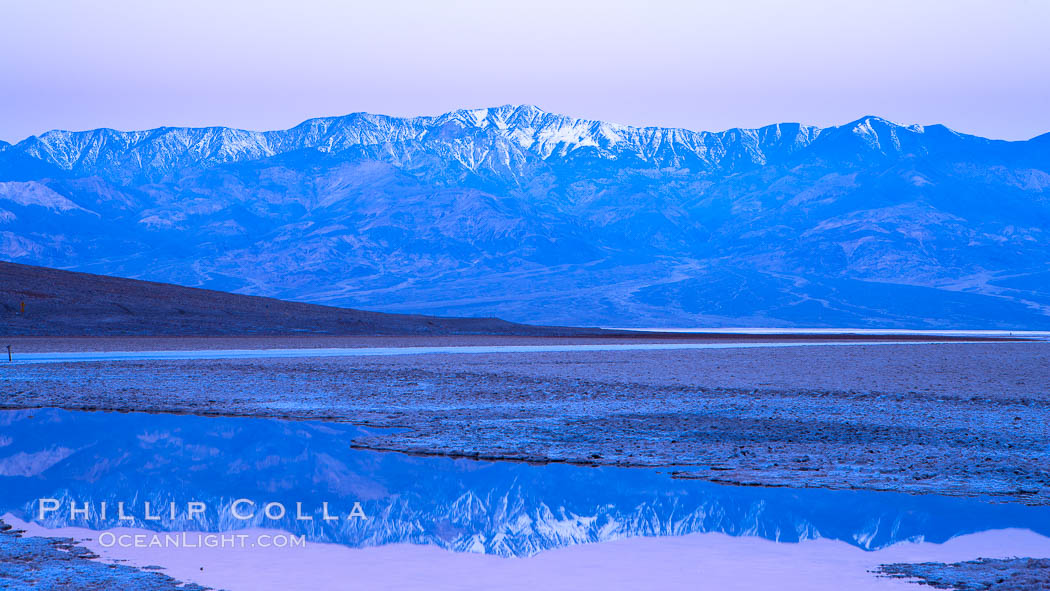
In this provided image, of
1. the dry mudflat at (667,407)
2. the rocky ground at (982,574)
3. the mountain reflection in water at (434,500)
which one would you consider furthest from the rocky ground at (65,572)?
the dry mudflat at (667,407)

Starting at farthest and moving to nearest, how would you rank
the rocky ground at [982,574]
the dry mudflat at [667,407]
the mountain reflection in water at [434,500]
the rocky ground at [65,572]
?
the dry mudflat at [667,407] < the mountain reflection in water at [434,500] < the rocky ground at [982,574] < the rocky ground at [65,572]

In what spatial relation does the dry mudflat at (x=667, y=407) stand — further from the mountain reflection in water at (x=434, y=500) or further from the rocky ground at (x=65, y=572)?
the rocky ground at (x=65, y=572)

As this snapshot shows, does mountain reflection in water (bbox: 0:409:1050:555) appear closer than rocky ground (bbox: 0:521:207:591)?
No

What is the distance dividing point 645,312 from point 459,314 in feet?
97.1

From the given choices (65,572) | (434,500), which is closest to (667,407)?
(434,500)

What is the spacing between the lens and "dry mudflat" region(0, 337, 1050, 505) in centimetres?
1658

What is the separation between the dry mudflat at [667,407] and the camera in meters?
16.6

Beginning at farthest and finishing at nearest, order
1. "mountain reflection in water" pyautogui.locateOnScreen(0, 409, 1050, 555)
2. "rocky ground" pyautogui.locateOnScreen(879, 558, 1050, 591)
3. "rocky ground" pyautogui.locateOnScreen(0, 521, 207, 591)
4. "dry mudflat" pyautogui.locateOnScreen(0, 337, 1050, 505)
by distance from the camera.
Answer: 1. "dry mudflat" pyautogui.locateOnScreen(0, 337, 1050, 505)
2. "mountain reflection in water" pyautogui.locateOnScreen(0, 409, 1050, 555)
3. "rocky ground" pyautogui.locateOnScreen(879, 558, 1050, 591)
4. "rocky ground" pyautogui.locateOnScreen(0, 521, 207, 591)

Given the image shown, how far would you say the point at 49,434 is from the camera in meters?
19.6

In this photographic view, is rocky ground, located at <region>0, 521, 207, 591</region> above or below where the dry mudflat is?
above

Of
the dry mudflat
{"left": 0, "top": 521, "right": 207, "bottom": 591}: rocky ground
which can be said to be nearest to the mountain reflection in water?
the dry mudflat

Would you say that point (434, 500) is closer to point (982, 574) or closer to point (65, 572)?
point (65, 572)

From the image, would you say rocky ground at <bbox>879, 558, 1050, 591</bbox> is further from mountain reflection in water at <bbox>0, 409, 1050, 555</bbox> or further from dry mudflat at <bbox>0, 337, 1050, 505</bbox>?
dry mudflat at <bbox>0, 337, 1050, 505</bbox>

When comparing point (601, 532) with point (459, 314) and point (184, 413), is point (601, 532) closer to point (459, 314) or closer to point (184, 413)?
point (184, 413)
